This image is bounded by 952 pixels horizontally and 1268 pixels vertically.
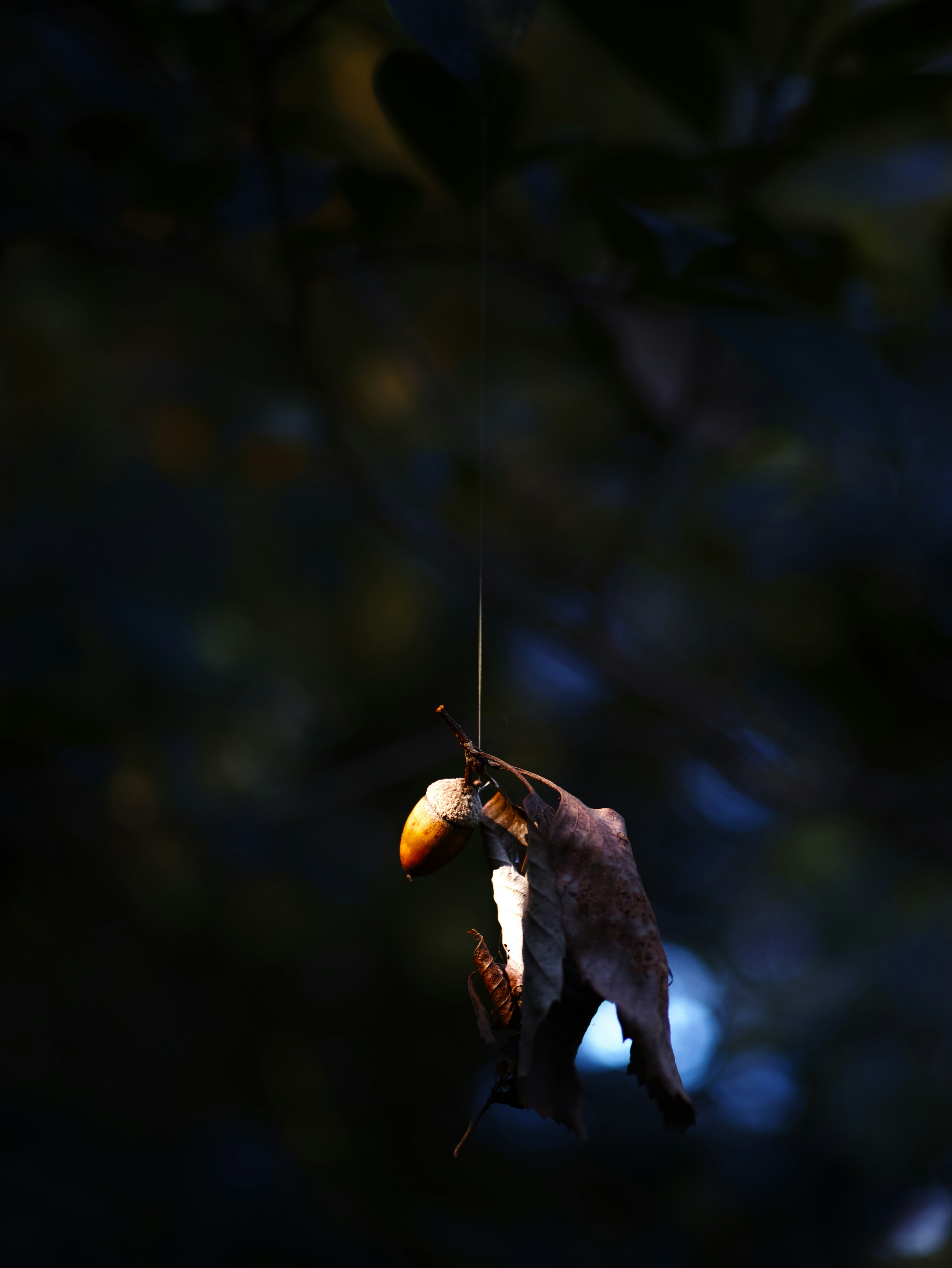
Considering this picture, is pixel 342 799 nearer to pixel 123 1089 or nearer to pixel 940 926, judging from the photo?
pixel 123 1089

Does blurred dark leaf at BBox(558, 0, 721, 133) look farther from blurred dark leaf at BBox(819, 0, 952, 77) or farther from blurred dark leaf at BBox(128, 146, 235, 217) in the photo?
blurred dark leaf at BBox(128, 146, 235, 217)

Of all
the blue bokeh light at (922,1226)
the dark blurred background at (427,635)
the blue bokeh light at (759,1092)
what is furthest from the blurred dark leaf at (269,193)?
the blue bokeh light at (922,1226)

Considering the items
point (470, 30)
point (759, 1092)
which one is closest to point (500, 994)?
point (470, 30)

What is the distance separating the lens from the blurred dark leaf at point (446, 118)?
58 centimetres

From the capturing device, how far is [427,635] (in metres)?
1.52

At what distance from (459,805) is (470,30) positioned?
0.42m

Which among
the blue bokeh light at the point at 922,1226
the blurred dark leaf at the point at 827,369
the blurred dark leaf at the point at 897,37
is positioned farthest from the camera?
the blue bokeh light at the point at 922,1226

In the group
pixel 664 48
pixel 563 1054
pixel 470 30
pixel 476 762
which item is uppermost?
pixel 664 48

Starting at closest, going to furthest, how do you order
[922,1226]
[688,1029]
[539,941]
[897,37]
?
1. [539,941]
2. [897,37]
3. [922,1226]
4. [688,1029]

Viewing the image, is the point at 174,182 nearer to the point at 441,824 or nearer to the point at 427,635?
the point at 441,824

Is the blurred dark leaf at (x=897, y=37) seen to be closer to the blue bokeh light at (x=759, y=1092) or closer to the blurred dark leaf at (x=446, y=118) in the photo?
the blurred dark leaf at (x=446, y=118)

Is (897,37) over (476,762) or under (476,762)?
over

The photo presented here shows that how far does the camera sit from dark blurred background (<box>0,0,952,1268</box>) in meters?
0.80

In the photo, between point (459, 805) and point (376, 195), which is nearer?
point (459, 805)
